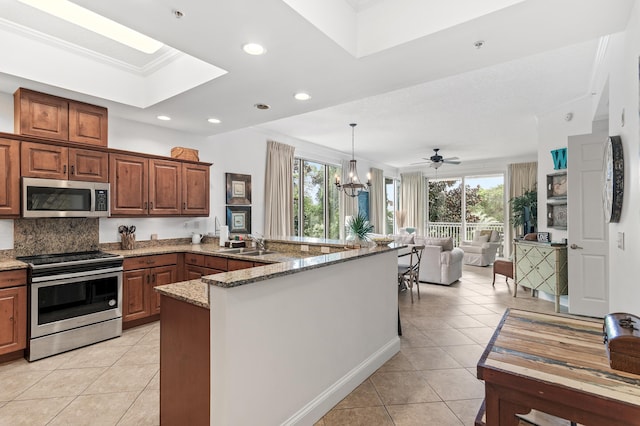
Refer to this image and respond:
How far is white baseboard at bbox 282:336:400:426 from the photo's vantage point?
1.98 meters

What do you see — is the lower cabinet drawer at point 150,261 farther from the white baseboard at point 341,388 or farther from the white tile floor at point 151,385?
the white baseboard at point 341,388

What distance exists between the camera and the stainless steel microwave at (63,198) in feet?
9.99

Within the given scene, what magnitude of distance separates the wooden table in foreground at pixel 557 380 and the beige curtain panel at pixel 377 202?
25.1 feet

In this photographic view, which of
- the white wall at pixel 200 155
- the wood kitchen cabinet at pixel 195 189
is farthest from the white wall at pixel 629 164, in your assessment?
the white wall at pixel 200 155

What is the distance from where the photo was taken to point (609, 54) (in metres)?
2.76

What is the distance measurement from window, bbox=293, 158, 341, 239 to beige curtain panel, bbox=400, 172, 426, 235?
371 centimetres

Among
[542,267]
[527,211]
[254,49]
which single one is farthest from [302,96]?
[527,211]

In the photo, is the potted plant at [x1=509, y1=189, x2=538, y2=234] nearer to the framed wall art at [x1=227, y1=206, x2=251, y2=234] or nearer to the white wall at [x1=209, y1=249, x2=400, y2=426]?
the white wall at [x1=209, y1=249, x2=400, y2=426]

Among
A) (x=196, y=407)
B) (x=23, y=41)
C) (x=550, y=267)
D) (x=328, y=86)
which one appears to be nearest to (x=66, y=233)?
(x=23, y=41)

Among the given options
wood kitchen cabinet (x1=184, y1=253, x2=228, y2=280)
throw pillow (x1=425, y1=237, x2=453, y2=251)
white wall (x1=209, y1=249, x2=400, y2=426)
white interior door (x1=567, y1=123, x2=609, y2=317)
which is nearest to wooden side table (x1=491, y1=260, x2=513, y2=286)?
throw pillow (x1=425, y1=237, x2=453, y2=251)

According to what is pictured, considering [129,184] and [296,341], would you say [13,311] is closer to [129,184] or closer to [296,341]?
[129,184]

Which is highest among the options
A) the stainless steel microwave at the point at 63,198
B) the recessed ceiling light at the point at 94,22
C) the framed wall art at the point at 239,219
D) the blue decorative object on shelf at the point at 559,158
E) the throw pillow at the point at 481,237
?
the recessed ceiling light at the point at 94,22

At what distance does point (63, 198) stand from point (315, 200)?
489 centimetres

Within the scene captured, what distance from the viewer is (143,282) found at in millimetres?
3691
